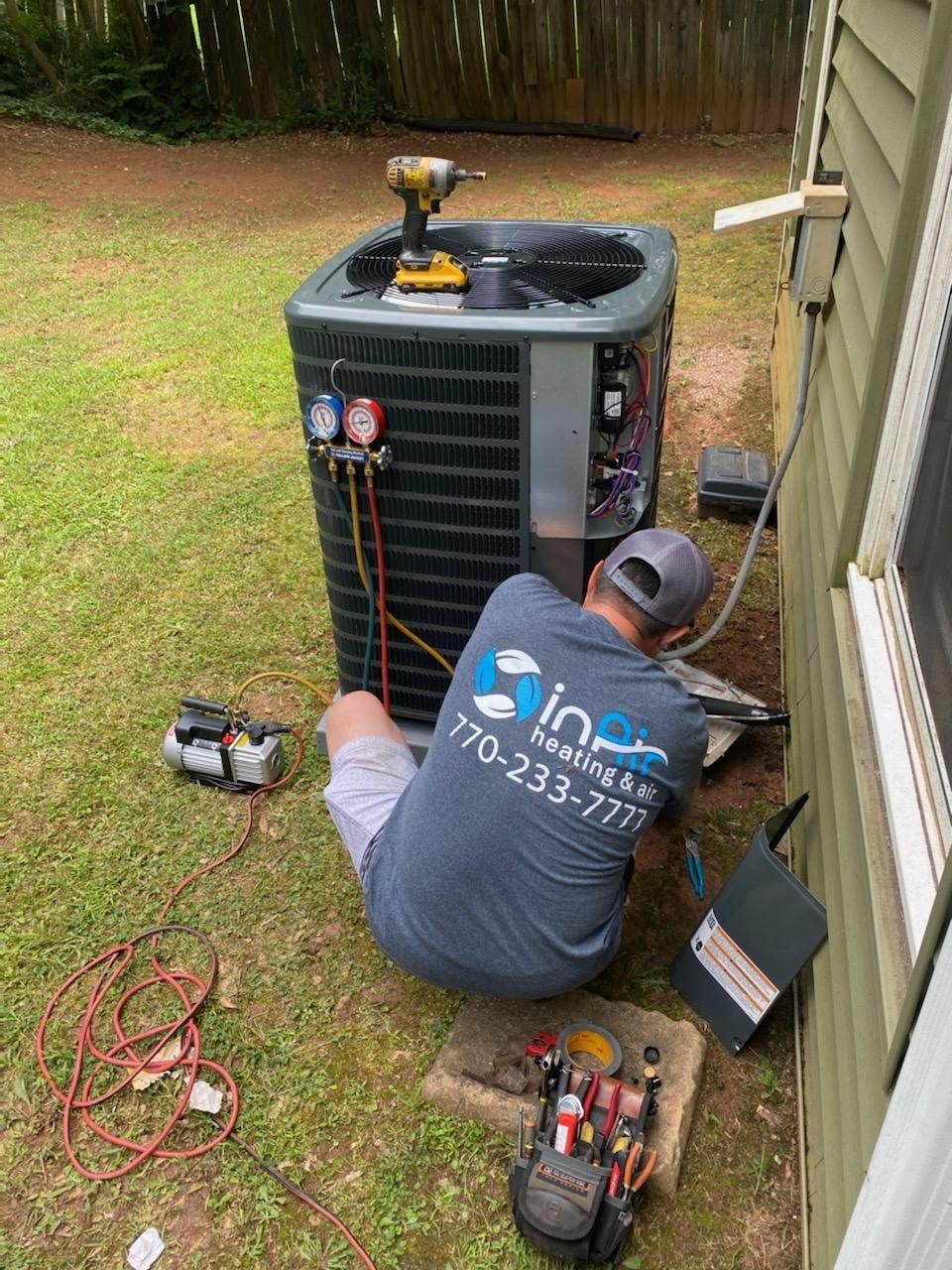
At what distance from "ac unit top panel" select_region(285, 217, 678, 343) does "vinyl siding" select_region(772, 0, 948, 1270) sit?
0.50m

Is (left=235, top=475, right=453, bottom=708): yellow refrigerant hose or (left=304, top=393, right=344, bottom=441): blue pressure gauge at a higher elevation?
(left=304, top=393, right=344, bottom=441): blue pressure gauge

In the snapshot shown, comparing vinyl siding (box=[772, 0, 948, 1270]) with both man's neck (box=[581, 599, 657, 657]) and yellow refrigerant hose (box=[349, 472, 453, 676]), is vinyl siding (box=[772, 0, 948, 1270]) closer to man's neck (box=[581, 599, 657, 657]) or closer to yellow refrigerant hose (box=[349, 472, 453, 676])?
man's neck (box=[581, 599, 657, 657])

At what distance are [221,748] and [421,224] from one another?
5.00ft

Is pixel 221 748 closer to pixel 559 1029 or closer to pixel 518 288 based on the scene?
pixel 559 1029

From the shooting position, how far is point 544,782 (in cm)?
165

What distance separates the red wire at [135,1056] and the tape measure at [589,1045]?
1.76 feet

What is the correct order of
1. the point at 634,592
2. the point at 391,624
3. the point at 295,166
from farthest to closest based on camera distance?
the point at 295,166 < the point at 391,624 < the point at 634,592

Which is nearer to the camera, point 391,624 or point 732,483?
point 391,624

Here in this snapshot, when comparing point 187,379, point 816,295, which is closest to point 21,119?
point 187,379

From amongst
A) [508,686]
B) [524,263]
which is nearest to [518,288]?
[524,263]

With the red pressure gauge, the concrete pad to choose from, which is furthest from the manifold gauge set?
the concrete pad

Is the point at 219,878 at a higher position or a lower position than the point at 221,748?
lower

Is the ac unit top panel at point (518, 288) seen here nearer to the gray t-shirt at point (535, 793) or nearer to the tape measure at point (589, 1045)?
the gray t-shirt at point (535, 793)

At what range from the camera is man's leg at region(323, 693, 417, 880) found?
6.59 feet
